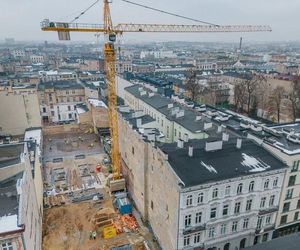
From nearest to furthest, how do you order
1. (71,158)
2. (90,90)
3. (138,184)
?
(138,184)
(71,158)
(90,90)

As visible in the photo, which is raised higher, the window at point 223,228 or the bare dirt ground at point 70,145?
the window at point 223,228

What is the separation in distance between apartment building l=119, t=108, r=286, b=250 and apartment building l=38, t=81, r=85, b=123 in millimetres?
70214

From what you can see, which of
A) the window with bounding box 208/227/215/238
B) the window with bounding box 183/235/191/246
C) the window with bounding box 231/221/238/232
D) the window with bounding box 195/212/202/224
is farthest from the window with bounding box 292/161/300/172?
the window with bounding box 183/235/191/246

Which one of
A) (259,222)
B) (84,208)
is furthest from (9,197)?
(259,222)

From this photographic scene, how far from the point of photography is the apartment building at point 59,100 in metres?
103

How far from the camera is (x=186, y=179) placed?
33.4m

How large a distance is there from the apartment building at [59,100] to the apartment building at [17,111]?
73.2 ft

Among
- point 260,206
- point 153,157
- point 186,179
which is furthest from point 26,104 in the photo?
point 260,206

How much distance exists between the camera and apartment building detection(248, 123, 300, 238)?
124 feet

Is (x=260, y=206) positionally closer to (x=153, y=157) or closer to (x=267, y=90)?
(x=153, y=157)

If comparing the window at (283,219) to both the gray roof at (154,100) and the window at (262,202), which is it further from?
the gray roof at (154,100)

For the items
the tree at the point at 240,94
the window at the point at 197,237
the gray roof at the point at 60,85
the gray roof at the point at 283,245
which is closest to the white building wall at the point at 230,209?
the window at the point at 197,237

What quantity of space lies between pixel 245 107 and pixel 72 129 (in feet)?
215

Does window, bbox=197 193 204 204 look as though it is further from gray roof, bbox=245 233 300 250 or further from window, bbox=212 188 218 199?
gray roof, bbox=245 233 300 250
